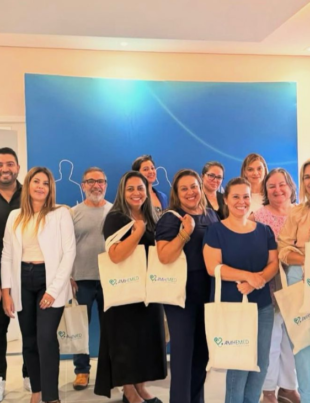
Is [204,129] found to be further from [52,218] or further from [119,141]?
[52,218]

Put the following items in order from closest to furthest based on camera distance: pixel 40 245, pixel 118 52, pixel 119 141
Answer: pixel 40 245 < pixel 119 141 < pixel 118 52

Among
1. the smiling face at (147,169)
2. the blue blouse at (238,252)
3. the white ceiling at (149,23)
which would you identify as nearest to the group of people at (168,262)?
the blue blouse at (238,252)

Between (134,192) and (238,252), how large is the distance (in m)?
0.77

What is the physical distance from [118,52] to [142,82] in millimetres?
533

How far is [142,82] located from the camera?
183 inches

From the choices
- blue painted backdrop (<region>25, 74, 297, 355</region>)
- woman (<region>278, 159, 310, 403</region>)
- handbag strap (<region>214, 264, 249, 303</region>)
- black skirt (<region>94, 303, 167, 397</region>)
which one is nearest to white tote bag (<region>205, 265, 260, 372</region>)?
handbag strap (<region>214, 264, 249, 303</region>)

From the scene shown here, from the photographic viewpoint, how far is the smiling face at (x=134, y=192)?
2875 mm

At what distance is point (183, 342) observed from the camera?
105 inches

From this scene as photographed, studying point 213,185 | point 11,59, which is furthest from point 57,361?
point 11,59

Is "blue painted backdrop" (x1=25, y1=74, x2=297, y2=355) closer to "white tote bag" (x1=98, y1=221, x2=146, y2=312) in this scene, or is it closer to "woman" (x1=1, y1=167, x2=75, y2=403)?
"woman" (x1=1, y1=167, x2=75, y2=403)

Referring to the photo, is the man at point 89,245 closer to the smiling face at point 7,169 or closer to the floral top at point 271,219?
the smiling face at point 7,169

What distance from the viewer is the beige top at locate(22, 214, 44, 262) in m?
2.95

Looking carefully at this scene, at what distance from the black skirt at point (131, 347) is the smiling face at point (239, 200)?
2.84ft

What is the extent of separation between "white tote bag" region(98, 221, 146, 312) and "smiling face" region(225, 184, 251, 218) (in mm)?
603
